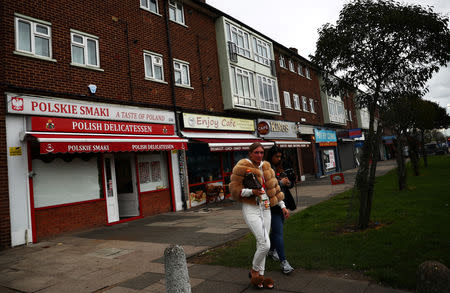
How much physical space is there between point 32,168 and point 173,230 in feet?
14.1

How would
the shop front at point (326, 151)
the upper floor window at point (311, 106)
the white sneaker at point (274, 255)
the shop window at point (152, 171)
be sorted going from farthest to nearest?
1. the upper floor window at point (311, 106)
2. the shop front at point (326, 151)
3. the shop window at point (152, 171)
4. the white sneaker at point (274, 255)

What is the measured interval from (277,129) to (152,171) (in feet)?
35.3

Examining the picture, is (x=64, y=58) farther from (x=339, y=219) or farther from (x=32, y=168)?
(x=339, y=219)

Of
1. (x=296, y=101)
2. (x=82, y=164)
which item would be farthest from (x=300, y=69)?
(x=82, y=164)

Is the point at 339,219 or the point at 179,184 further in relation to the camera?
the point at 179,184

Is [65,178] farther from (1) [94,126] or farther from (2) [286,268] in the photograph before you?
(2) [286,268]

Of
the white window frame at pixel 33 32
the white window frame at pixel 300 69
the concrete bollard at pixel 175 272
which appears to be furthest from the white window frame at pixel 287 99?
the concrete bollard at pixel 175 272

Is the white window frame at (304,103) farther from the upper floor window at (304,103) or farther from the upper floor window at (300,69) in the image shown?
the upper floor window at (300,69)

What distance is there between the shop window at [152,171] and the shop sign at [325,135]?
17.5 meters

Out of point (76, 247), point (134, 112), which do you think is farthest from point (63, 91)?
point (76, 247)

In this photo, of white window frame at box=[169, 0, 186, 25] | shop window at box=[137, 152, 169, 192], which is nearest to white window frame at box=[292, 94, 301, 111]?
white window frame at box=[169, 0, 186, 25]

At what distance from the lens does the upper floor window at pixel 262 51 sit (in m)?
20.3

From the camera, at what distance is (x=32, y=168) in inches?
341

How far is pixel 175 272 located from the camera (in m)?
3.17
